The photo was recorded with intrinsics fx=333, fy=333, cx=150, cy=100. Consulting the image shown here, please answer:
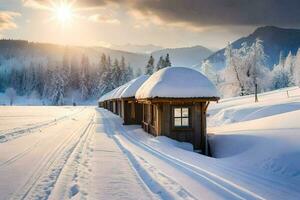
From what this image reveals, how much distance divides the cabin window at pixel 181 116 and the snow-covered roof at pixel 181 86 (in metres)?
1.16

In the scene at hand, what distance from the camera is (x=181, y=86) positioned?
17.8 metres

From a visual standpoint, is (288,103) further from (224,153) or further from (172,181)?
(172,181)

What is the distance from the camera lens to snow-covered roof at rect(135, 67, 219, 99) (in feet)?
57.0

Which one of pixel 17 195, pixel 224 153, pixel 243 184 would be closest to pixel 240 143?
pixel 224 153

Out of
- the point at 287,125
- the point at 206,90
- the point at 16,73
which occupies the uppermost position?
the point at 16,73

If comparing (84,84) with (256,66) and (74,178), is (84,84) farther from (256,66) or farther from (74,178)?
(74,178)

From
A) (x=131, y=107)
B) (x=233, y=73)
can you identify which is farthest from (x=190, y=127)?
(x=233, y=73)

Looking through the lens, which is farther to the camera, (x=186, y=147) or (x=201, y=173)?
(x=186, y=147)

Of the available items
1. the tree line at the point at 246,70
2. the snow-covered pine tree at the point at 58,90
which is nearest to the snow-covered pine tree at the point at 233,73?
the tree line at the point at 246,70

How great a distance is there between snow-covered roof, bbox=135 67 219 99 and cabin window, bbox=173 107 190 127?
3.82ft

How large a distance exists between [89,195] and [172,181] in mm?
2320

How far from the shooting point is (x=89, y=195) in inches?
305

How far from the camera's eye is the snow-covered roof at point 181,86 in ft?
57.0

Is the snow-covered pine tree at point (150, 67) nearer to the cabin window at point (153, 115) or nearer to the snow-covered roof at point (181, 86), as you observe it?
the cabin window at point (153, 115)
